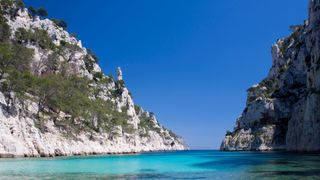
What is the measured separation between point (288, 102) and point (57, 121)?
65.6 m

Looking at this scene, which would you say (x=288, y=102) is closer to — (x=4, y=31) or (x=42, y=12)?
(x=4, y=31)

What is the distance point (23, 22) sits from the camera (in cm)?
10000

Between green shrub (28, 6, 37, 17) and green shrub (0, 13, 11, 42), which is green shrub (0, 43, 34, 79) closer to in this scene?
green shrub (0, 13, 11, 42)

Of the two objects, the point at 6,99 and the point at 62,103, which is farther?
the point at 62,103

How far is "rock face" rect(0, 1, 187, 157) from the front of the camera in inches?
2092

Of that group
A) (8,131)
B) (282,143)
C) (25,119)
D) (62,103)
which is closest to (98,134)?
(62,103)

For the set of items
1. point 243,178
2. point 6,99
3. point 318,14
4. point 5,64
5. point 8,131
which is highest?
point 318,14

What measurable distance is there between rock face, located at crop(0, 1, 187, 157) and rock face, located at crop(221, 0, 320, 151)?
37.7m

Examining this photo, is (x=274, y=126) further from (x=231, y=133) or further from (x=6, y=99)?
(x=6, y=99)

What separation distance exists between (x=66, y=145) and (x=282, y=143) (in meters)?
62.5

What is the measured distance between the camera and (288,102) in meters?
104

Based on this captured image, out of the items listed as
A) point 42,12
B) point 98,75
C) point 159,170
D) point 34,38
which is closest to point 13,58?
point 34,38

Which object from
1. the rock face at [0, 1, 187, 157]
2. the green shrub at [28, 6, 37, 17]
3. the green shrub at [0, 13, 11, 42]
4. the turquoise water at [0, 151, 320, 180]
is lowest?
the turquoise water at [0, 151, 320, 180]

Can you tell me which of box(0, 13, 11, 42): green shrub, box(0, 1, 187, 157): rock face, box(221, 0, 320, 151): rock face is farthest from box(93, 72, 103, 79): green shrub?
box(221, 0, 320, 151): rock face
